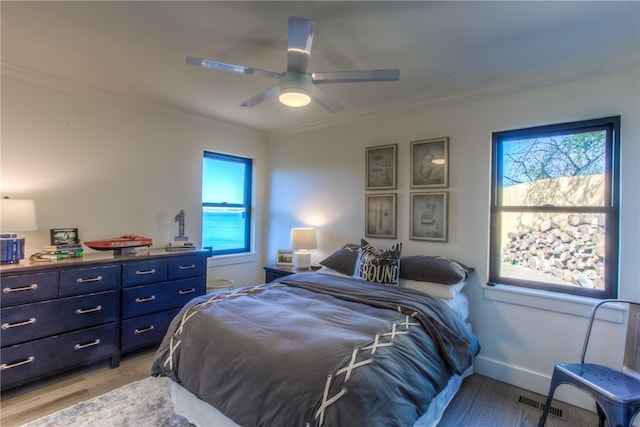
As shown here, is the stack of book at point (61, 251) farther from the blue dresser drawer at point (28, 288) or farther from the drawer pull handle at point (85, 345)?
the drawer pull handle at point (85, 345)

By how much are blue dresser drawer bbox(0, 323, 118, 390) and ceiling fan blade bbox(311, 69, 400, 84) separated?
2.64 metres

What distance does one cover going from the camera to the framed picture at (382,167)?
328 centimetres

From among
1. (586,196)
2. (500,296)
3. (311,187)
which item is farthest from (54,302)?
(586,196)

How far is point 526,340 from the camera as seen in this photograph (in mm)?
2496

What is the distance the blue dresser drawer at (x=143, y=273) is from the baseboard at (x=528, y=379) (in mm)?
2975

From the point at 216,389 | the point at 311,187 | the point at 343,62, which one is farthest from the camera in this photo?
the point at 311,187

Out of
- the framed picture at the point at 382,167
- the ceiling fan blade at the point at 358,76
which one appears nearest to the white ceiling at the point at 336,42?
the ceiling fan blade at the point at 358,76

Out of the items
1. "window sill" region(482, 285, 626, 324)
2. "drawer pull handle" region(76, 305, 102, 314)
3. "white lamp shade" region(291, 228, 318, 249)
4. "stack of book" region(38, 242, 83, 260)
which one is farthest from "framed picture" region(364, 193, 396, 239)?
"stack of book" region(38, 242, 83, 260)

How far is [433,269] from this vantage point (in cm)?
260

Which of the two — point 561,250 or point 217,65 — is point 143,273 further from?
point 561,250

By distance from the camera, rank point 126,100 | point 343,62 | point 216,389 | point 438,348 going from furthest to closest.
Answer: point 126,100 → point 343,62 → point 438,348 → point 216,389

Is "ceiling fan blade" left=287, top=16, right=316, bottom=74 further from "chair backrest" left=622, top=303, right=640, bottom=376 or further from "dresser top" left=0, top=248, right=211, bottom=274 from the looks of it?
"chair backrest" left=622, top=303, right=640, bottom=376

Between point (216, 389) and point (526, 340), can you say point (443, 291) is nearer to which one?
point (526, 340)

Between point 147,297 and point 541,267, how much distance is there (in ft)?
11.3
